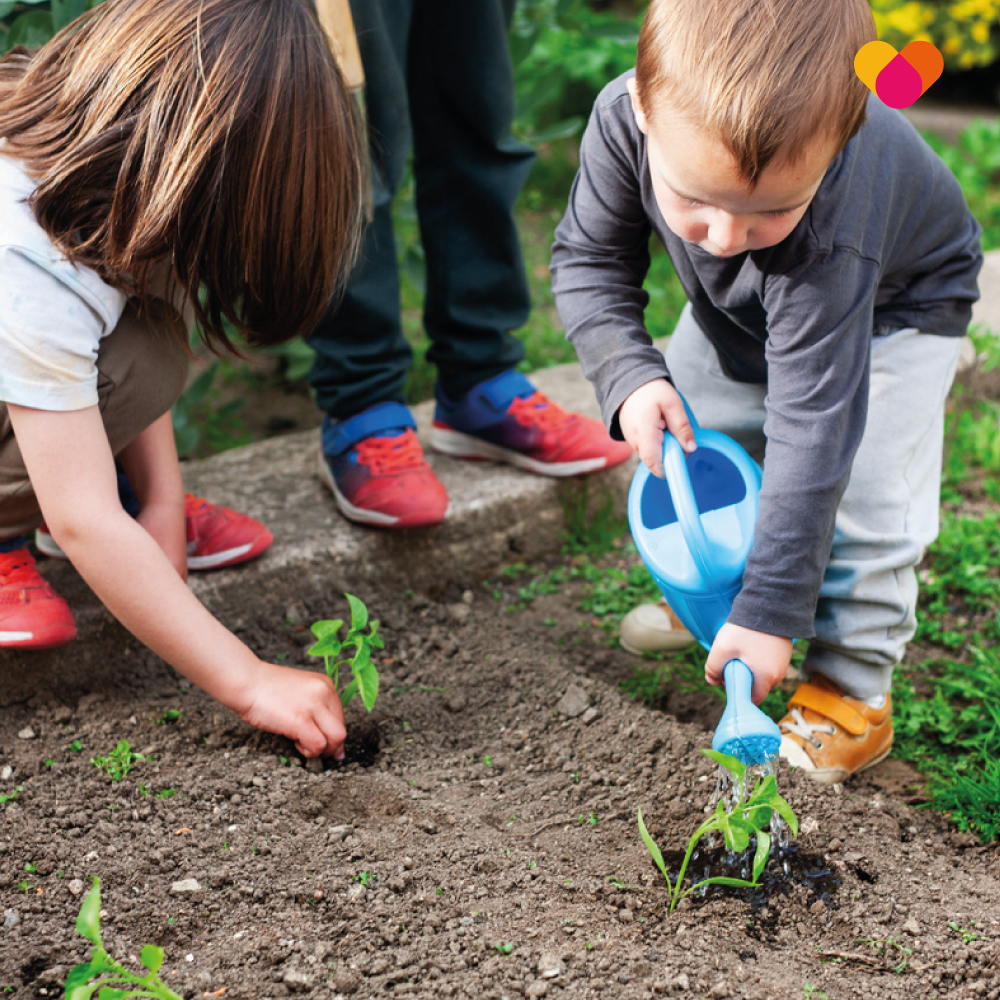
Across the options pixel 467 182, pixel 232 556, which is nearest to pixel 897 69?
pixel 467 182

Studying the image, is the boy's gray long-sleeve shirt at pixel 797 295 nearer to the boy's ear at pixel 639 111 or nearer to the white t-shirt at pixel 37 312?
the boy's ear at pixel 639 111

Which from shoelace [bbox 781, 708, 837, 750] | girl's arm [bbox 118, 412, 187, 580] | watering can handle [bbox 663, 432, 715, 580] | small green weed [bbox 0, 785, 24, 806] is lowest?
shoelace [bbox 781, 708, 837, 750]

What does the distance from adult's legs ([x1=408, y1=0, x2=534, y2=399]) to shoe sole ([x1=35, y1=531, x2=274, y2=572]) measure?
1.96 ft

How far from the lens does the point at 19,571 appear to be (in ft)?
5.19

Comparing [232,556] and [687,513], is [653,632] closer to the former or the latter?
[687,513]

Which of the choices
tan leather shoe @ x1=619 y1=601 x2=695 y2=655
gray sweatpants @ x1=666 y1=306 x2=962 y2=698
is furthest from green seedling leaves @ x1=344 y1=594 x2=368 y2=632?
gray sweatpants @ x1=666 y1=306 x2=962 y2=698

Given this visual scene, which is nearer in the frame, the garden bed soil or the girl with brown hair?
the garden bed soil

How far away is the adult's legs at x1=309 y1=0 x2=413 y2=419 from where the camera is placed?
1.80m

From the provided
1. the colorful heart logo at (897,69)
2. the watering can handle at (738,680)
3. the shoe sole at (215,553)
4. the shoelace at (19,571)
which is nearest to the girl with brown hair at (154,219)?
the shoelace at (19,571)

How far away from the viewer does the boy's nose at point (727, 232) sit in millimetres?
1154

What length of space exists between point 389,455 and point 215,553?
398mm

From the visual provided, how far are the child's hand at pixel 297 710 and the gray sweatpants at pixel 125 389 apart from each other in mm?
460

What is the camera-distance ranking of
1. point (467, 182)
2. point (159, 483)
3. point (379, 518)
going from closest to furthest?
point (159, 483) → point (379, 518) → point (467, 182)

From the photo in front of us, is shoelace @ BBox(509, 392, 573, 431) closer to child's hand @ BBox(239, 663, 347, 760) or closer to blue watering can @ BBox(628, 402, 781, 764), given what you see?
blue watering can @ BBox(628, 402, 781, 764)
